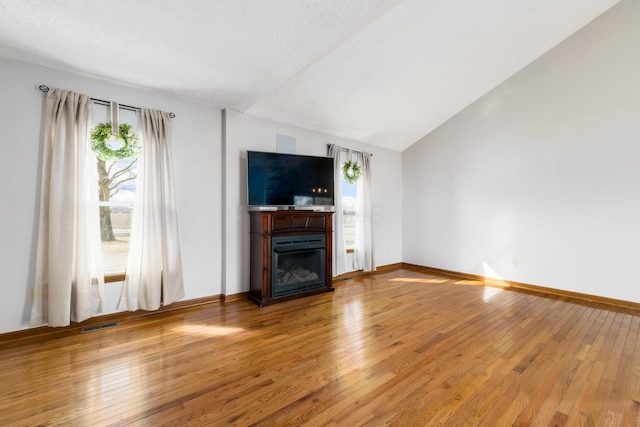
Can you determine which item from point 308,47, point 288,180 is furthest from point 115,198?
point 308,47

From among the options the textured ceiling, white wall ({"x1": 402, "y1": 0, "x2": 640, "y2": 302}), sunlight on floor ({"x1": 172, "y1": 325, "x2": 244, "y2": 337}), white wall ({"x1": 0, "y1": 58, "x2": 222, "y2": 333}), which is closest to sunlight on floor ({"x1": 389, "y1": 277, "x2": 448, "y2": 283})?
white wall ({"x1": 402, "y1": 0, "x2": 640, "y2": 302})

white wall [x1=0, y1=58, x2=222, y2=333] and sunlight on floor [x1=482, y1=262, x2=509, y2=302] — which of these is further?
sunlight on floor [x1=482, y1=262, x2=509, y2=302]

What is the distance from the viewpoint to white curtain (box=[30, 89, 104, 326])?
257cm

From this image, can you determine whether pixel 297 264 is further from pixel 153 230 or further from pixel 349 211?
pixel 153 230

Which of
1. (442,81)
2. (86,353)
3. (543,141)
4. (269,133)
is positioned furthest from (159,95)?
(543,141)

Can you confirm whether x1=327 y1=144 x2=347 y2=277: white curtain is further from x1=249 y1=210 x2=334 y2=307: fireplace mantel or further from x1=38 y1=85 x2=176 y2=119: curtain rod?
x1=38 y1=85 x2=176 y2=119: curtain rod

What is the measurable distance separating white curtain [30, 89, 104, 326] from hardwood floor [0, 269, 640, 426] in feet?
1.14

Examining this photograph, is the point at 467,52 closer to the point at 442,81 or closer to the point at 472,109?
the point at 442,81

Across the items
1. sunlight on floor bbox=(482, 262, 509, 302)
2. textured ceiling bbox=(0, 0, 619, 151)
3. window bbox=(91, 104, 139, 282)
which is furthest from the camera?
sunlight on floor bbox=(482, 262, 509, 302)

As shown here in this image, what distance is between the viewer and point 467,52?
3664mm

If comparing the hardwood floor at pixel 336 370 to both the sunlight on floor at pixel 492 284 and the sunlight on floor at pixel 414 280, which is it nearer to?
the sunlight on floor at pixel 492 284

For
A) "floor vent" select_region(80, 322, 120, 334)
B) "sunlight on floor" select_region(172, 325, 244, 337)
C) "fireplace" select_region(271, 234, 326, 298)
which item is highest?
"fireplace" select_region(271, 234, 326, 298)

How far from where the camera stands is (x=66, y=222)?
263 cm

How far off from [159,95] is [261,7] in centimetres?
181
